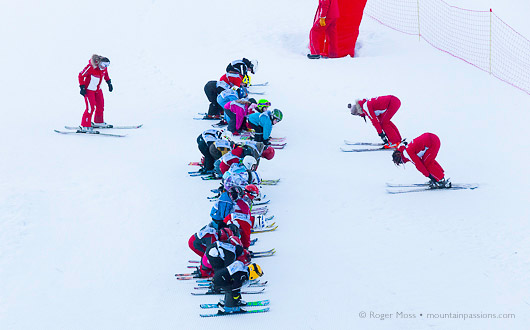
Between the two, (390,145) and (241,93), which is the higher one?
(241,93)

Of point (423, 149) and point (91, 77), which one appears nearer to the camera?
point (423, 149)

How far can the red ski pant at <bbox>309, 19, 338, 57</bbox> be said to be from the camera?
60.8ft

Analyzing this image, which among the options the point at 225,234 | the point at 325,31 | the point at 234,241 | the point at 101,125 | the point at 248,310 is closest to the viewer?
the point at 248,310

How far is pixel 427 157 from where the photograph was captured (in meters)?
11.0

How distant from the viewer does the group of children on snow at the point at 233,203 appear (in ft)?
Answer: 25.3

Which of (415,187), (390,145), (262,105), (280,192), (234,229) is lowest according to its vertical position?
(280,192)

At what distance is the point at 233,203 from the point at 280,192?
2272 millimetres

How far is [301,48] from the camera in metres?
19.6

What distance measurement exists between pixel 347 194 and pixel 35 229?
477 centimetres

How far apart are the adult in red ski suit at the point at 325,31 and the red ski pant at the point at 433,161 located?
26.7 feet

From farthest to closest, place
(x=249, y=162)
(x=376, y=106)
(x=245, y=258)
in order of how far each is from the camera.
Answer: (x=376, y=106) < (x=249, y=162) < (x=245, y=258)

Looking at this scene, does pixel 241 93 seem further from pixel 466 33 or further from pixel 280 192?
pixel 466 33

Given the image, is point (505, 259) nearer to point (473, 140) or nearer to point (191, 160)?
point (473, 140)

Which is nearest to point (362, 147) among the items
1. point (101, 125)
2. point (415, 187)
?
point (415, 187)
